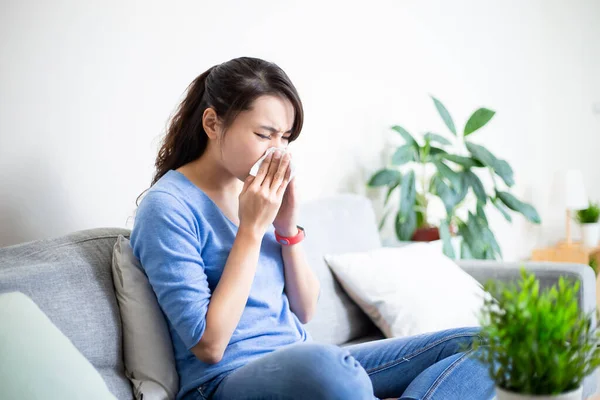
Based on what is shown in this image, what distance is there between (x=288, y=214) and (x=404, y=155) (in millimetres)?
1353

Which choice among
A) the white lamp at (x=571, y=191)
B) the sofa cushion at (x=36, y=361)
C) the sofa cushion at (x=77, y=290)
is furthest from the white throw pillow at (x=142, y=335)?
the white lamp at (x=571, y=191)

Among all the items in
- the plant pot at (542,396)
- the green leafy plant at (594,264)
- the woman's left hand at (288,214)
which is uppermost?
the woman's left hand at (288,214)

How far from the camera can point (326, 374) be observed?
1179 mm

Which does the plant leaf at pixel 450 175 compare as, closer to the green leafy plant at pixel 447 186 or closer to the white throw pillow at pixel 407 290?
the green leafy plant at pixel 447 186

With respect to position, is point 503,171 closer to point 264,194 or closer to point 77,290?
point 264,194

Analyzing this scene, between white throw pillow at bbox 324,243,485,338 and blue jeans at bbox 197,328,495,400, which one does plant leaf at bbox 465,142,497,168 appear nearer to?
white throw pillow at bbox 324,243,485,338

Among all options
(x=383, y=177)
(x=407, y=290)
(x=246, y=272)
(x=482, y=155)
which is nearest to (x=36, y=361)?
(x=246, y=272)

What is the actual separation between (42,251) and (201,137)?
433 mm

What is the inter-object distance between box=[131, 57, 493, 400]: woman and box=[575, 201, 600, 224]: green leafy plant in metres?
2.82

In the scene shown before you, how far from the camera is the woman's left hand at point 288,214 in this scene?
1.64m

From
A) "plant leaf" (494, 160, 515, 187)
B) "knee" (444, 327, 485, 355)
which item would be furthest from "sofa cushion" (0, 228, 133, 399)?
"plant leaf" (494, 160, 515, 187)

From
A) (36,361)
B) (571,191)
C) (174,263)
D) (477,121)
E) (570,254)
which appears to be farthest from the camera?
(570,254)

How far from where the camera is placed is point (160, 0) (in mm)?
2039

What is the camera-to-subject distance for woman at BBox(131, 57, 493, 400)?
1283mm
